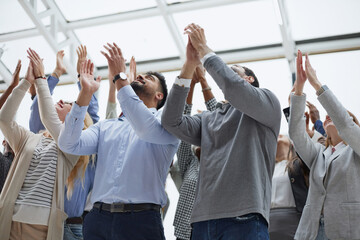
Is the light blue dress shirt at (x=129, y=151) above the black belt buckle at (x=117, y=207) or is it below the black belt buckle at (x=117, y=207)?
above

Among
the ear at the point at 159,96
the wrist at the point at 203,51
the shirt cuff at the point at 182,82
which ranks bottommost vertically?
the shirt cuff at the point at 182,82

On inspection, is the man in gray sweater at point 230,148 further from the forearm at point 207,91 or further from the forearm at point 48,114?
the forearm at point 48,114

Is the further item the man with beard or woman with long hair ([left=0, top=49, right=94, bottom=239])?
woman with long hair ([left=0, top=49, right=94, bottom=239])

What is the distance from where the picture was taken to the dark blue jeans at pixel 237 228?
1.59 metres

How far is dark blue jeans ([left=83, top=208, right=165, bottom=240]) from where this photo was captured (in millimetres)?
1838

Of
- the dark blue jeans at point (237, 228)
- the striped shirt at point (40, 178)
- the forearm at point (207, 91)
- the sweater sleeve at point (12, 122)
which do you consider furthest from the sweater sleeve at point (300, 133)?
the sweater sleeve at point (12, 122)

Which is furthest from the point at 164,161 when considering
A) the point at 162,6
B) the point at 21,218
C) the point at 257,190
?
the point at 162,6

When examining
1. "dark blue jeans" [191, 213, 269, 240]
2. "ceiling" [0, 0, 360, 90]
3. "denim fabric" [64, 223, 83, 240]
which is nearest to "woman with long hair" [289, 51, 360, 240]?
"dark blue jeans" [191, 213, 269, 240]

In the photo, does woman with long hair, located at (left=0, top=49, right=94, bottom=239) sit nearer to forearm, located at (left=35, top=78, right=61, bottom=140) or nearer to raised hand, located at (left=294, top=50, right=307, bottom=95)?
forearm, located at (left=35, top=78, right=61, bottom=140)

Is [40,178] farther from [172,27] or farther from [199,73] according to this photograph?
[172,27]

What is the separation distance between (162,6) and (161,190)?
2.78 meters

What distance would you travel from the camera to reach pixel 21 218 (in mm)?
2197

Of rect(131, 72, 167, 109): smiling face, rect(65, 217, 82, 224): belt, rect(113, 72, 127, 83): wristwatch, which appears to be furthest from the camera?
rect(65, 217, 82, 224): belt

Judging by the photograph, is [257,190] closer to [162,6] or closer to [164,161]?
[164,161]
